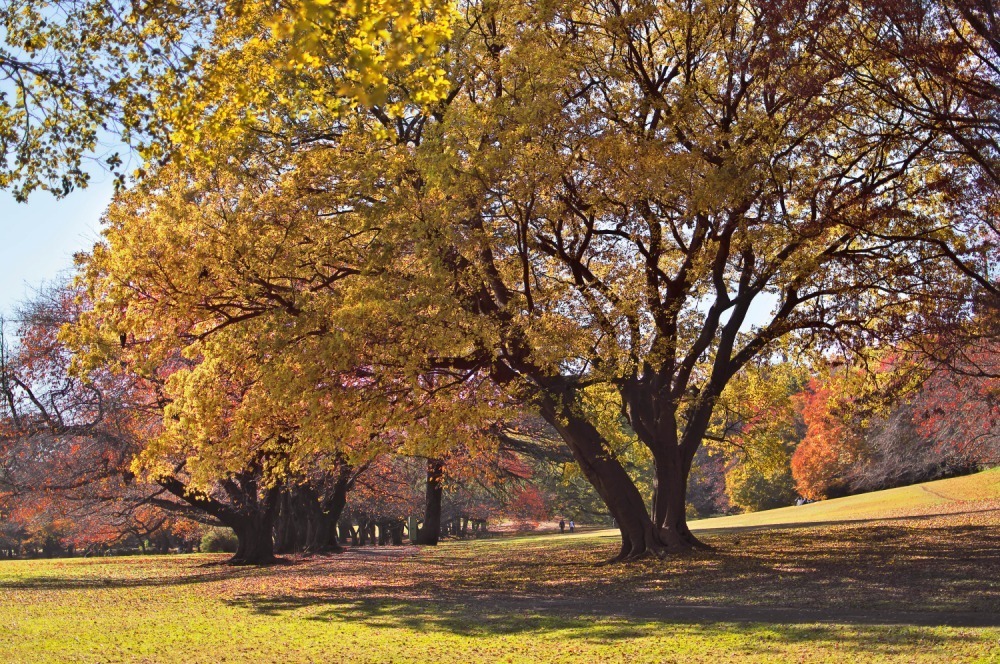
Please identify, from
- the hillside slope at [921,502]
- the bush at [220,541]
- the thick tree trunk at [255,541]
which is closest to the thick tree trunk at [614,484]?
the thick tree trunk at [255,541]

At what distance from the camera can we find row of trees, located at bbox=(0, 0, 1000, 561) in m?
15.1

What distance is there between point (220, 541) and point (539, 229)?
2846 cm

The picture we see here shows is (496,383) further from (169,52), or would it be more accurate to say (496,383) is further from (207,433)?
(169,52)

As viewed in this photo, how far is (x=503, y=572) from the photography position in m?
20.9

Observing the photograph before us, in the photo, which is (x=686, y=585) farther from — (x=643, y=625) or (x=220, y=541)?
(x=220, y=541)

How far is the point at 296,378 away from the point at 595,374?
5.25 m

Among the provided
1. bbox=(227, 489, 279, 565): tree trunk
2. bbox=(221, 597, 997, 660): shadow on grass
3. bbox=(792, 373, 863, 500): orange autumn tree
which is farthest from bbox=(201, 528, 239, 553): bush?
bbox=(792, 373, 863, 500): orange autumn tree

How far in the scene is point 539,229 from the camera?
706 inches

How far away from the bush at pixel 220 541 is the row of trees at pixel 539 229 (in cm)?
2229

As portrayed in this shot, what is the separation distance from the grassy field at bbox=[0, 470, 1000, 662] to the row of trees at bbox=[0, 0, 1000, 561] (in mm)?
2894

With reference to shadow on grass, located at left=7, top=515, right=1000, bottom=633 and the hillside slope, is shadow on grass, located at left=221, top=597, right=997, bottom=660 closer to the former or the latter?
shadow on grass, located at left=7, top=515, right=1000, bottom=633

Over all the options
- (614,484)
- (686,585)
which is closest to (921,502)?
(614,484)

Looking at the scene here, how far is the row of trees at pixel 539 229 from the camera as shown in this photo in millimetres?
15086

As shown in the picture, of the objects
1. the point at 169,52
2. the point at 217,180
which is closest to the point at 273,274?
the point at 217,180
